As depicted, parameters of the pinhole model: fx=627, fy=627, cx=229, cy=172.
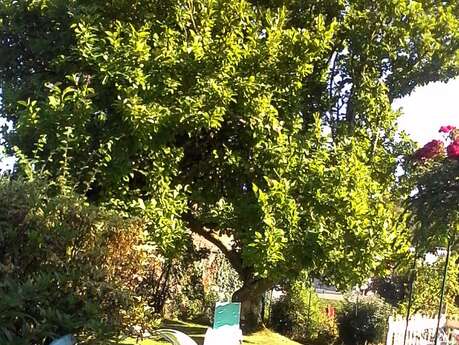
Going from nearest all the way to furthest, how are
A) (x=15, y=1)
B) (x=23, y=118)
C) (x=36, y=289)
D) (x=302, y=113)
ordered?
(x=36, y=289), (x=23, y=118), (x=15, y=1), (x=302, y=113)

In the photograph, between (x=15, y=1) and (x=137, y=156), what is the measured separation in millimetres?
3157

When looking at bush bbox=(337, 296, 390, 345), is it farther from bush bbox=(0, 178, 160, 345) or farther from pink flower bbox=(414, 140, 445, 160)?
bush bbox=(0, 178, 160, 345)

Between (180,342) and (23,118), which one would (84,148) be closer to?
(23,118)

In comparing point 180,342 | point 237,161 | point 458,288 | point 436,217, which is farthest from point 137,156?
point 458,288

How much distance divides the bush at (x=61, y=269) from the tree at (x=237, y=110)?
111 cm

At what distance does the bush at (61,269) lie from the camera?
17.4 ft

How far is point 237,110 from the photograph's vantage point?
923 cm

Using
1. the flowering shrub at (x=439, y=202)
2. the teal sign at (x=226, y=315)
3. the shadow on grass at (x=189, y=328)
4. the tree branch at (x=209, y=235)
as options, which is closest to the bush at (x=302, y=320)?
the shadow on grass at (x=189, y=328)

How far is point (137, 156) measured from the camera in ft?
29.3

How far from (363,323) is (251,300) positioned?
13.0ft

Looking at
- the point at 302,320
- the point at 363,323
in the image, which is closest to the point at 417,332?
the point at 363,323

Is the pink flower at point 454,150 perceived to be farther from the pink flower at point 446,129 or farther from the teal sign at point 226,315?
the teal sign at point 226,315

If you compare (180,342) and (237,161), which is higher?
(237,161)

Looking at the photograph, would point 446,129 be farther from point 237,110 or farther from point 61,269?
point 61,269
